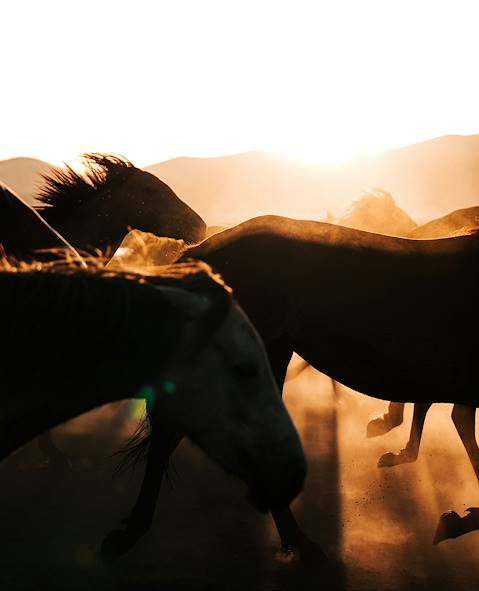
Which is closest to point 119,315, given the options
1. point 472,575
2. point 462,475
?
point 472,575

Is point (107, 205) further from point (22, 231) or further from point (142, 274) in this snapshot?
point (142, 274)

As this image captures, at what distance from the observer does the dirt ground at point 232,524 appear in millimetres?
4180

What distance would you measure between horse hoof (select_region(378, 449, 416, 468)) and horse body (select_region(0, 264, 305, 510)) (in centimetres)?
406

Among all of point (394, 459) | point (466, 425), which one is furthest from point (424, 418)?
point (466, 425)

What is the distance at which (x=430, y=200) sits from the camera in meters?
146

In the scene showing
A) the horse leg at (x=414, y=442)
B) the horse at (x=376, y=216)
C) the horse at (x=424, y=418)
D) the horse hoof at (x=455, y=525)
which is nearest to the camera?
the horse hoof at (x=455, y=525)

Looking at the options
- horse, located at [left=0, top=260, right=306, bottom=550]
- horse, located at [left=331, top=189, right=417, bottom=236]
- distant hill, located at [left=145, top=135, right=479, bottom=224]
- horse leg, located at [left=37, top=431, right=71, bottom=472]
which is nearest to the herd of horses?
horse, located at [left=0, top=260, right=306, bottom=550]

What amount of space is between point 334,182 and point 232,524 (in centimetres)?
15964

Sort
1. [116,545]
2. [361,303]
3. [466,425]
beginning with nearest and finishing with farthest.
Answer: [116,545] → [361,303] → [466,425]

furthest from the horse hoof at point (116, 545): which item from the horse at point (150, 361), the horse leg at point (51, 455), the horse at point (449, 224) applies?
the horse at point (449, 224)

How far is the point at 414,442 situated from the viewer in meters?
6.16

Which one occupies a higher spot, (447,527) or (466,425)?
(466,425)

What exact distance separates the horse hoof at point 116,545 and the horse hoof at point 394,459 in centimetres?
297

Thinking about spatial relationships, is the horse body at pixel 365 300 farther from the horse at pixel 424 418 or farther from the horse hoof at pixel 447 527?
the horse hoof at pixel 447 527
